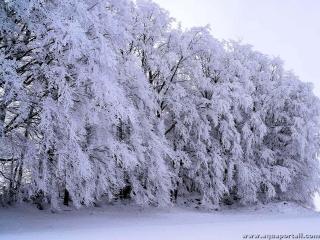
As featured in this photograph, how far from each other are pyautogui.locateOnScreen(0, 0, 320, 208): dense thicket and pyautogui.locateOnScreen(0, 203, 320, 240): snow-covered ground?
869 mm

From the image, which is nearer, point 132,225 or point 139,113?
point 132,225

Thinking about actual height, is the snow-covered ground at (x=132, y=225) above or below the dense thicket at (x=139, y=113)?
below

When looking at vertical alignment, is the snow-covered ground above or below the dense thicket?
below

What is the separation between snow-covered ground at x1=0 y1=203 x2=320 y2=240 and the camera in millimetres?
11312

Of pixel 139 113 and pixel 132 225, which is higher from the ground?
pixel 139 113

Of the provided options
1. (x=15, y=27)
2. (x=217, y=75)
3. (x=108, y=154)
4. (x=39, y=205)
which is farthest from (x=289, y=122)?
(x=15, y=27)

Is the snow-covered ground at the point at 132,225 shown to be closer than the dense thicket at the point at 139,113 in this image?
Yes

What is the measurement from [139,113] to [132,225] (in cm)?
688

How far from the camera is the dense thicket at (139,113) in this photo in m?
15.0

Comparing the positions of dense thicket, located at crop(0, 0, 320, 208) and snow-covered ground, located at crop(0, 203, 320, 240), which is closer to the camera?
snow-covered ground, located at crop(0, 203, 320, 240)

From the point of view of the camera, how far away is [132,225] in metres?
15.9

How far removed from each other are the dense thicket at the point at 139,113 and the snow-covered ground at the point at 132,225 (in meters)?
0.87

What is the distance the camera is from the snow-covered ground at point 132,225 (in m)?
11.3

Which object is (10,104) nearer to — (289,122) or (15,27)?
(15,27)
